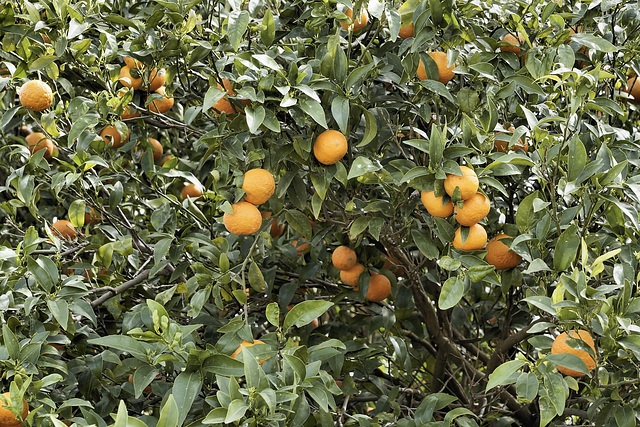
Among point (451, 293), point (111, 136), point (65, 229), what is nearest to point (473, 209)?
point (451, 293)

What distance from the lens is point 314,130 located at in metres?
1.44

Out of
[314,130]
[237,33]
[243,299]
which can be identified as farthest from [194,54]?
[243,299]

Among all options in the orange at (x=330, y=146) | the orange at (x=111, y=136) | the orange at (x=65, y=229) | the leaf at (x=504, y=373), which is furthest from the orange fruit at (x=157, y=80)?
the leaf at (x=504, y=373)

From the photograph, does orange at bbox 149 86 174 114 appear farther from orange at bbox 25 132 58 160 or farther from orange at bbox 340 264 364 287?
orange at bbox 340 264 364 287

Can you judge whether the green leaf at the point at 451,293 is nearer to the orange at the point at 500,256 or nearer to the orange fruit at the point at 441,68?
the orange at the point at 500,256

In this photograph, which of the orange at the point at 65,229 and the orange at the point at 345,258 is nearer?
the orange at the point at 345,258

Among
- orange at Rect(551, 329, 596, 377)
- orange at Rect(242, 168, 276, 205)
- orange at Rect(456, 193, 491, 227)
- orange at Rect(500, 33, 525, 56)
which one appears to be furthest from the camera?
orange at Rect(500, 33, 525, 56)

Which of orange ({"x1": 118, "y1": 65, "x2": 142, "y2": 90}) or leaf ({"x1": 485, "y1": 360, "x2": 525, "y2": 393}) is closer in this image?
leaf ({"x1": 485, "y1": 360, "x2": 525, "y2": 393})

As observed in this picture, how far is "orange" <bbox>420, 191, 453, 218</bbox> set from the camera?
1336mm

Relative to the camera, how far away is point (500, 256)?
1.50 m

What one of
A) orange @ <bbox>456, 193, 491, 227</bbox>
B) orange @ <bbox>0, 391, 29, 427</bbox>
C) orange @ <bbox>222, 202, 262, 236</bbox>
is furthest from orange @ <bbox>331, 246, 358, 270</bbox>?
orange @ <bbox>0, 391, 29, 427</bbox>

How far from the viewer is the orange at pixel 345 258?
5.61 ft

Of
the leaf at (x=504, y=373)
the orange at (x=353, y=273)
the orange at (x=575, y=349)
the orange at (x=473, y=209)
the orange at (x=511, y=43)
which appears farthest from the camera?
the orange at (x=353, y=273)

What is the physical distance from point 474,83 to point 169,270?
3.13ft
